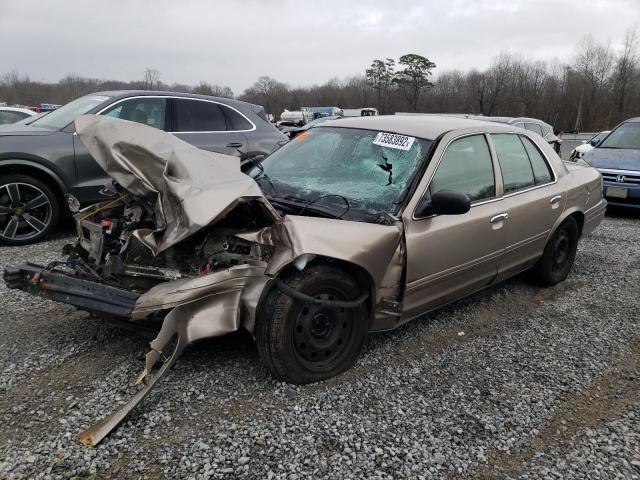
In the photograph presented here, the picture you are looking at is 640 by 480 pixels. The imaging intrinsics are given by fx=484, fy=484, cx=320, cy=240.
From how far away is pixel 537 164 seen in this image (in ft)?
14.8

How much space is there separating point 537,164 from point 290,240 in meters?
2.93

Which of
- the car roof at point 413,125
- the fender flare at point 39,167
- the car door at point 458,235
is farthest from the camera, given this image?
the fender flare at point 39,167

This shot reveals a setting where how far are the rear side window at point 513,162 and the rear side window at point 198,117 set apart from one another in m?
4.00

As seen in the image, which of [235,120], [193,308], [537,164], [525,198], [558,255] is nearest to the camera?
[193,308]

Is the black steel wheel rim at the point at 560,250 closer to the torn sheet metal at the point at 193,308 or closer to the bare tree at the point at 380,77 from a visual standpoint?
the torn sheet metal at the point at 193,308

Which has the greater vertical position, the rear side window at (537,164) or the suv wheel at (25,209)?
the rear side window at (537,164)

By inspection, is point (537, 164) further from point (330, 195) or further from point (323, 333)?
point (323, 333)

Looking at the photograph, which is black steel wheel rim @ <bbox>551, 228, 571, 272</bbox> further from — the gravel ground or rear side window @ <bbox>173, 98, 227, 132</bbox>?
rear side window @ <bbox>173, 98, 227, 132</bbox>

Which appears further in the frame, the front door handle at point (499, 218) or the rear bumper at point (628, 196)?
the rear bumper at point (628, 196)

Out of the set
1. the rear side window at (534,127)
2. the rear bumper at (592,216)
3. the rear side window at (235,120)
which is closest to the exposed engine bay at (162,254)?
the rear bumper at (592,216)

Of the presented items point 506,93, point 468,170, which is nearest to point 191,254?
point 468,170

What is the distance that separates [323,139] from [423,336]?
181 centimetres

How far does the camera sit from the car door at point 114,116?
18.6ft

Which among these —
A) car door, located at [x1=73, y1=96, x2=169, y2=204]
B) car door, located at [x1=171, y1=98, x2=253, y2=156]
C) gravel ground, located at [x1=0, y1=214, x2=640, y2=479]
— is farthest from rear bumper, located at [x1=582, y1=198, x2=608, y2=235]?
car door, located at [x1=73, y1=96, x2=169, y2=204]
